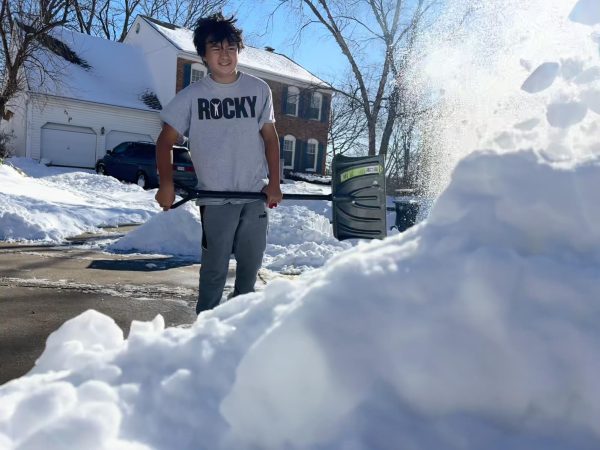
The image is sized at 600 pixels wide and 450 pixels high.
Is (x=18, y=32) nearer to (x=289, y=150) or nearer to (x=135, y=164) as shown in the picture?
(x=135, y=164)

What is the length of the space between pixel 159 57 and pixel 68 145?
5.66 meters

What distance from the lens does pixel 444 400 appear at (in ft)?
3.90

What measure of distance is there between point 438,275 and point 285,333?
353 mm

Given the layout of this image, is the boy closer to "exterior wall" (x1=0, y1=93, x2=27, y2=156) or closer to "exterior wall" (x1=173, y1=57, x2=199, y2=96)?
"exterior wall" (x1=0, y1=93, x2=27, y2=156)

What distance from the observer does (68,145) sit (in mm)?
22094

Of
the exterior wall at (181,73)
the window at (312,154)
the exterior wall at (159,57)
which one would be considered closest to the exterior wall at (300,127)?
the window at (312,154)

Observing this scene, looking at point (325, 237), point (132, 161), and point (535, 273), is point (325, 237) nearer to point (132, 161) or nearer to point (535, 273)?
point (535, 273)

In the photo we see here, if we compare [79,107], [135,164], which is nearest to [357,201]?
[135,164]

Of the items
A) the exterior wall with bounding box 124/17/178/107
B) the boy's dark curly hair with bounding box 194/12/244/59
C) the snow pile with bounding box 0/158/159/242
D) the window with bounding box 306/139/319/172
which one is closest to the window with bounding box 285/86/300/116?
the window with bounding box 306/139/319/172

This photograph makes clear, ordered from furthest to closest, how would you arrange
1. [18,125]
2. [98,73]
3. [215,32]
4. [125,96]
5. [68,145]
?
1. [98,73]
2. [125,96]
3. [68,145]
4. [18,125]
5. [215,32]

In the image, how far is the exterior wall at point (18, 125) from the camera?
2148 centimetres

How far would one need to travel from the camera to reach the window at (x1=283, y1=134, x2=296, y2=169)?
26.7 m

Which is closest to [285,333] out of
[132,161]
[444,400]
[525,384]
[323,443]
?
[323,443]

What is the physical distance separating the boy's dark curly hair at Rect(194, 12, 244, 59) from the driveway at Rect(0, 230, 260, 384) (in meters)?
1.72
